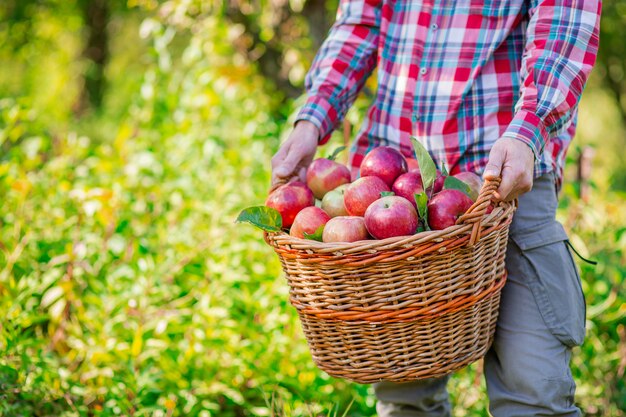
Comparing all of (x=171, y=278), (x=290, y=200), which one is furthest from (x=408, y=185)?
(x=171, y=278)

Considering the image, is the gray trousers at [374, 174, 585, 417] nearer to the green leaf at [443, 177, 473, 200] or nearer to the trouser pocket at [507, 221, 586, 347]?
the trouser pocket at [507, 221, 586, 347]

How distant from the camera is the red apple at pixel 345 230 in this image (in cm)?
163

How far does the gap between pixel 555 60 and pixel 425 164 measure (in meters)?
0.43

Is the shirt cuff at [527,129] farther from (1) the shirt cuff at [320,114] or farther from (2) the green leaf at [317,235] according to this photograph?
(1) the shirt cuff at [320,114]

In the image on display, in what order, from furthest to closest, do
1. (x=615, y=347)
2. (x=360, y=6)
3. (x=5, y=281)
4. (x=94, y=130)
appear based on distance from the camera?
(x=94, y=130), (x=615, y=347), (x=5, y=281), (x=360, y=6)

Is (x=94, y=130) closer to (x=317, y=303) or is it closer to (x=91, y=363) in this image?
(x=91, y=363)

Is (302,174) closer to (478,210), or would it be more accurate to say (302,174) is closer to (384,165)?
(384,165)

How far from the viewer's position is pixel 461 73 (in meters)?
1.88

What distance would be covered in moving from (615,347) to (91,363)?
83.6 inches

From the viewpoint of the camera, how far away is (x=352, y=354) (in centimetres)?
172

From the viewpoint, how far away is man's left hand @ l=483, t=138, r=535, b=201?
1.55 m

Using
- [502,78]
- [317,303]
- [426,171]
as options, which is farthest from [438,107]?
[317,303]

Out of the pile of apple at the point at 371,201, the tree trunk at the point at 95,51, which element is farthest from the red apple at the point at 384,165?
the tree trunk at the point at 95,51

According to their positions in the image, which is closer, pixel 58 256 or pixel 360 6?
pixel 360 6
